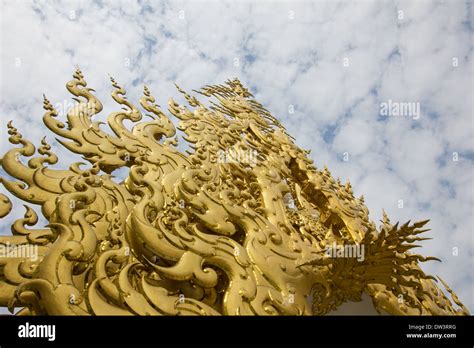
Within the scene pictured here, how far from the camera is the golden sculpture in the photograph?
1.70m

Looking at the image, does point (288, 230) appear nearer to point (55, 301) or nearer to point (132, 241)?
point (132, 241)

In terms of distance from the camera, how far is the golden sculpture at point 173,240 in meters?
1.70

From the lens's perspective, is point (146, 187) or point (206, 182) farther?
point (206, 182)

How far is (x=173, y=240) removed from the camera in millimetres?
1938

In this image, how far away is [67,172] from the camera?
2180 millimetres

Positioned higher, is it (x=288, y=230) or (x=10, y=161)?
(x=10, y=161)

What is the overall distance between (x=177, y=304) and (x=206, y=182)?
0.89 metres

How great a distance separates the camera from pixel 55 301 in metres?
1.55
